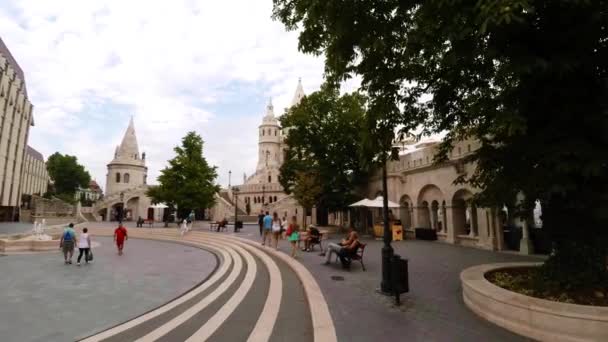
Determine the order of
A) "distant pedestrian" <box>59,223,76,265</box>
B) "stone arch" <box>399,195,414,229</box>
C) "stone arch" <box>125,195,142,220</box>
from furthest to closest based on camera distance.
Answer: "stone arch" <box>125,195,142,220</box>
"stone arch" <box>399,195,414,229</box>
"distant pedestrian" <box>59,223,76,265</box>

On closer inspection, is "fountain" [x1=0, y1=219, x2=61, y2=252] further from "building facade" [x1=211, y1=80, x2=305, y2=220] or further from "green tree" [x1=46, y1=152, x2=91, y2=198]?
"green tree" [x1=46, y1=152, x2=91, y2=198]

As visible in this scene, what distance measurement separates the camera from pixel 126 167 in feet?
189

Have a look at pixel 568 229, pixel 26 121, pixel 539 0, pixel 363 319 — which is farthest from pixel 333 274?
pixel 26 121

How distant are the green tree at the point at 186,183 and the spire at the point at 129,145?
105 ft

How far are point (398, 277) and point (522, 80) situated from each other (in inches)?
173

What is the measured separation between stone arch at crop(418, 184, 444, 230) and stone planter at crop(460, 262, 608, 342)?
13421 mm

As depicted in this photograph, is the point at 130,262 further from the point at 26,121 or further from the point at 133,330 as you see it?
the point at 26,121

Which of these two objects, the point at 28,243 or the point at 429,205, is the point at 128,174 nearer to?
the point at 28,243

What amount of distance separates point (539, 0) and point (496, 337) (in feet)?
16.6

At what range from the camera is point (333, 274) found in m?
9.64

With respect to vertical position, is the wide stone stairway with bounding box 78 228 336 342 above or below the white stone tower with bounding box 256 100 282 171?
below

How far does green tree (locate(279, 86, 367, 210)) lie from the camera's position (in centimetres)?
2425

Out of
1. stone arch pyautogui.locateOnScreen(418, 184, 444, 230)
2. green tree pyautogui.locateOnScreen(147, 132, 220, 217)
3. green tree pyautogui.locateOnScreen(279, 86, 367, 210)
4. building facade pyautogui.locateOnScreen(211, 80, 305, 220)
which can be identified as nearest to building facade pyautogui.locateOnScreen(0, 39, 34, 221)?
green tree pyautogui.locateOnScreen(147, 132, 220, 217)

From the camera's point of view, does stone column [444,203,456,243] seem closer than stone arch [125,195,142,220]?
Yes
